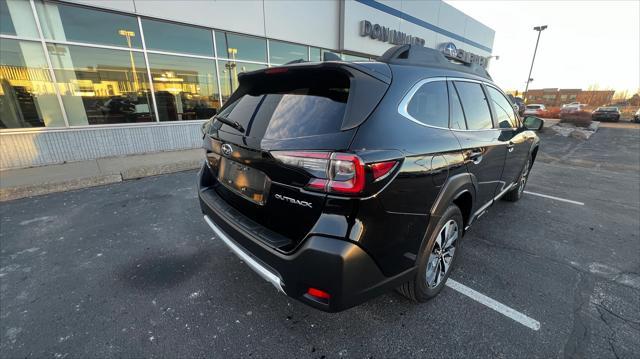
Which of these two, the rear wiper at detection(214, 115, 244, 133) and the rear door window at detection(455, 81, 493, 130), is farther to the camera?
the rear door window at detection(455, 81, 493, 130)

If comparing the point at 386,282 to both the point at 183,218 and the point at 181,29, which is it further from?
the point at 181,29

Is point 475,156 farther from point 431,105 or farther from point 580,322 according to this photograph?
point 580,322

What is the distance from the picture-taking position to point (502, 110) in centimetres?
343

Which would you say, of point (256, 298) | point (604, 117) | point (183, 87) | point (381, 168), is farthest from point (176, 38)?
point (604, 117)

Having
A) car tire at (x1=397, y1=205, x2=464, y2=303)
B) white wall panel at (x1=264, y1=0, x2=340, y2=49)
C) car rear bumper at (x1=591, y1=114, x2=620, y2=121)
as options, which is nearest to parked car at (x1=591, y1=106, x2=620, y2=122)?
car rear bumper at (x1=591, y1=114, x2=620, y2=121)

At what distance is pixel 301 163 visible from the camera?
5.27 ft

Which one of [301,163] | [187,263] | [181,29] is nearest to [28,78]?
[181,29]

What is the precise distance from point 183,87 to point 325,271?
335 inches

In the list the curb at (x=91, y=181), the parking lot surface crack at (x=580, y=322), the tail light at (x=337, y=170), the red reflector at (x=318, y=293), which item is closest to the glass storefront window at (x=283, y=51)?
the curb at (x=91, y=181)

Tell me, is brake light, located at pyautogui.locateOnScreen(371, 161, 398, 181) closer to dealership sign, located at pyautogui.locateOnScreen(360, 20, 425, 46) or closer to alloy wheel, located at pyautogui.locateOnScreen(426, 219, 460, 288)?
alloy wheel, located at pyautogui.locateOnScreen(426, 219, 460, 288)

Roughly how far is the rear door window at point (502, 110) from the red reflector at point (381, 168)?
2353 millimetres

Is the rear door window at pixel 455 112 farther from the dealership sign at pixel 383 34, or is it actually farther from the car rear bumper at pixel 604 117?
the car rear bumper at pixel 604 117

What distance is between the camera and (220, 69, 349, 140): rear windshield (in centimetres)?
172

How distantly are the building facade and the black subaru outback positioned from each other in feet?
177
